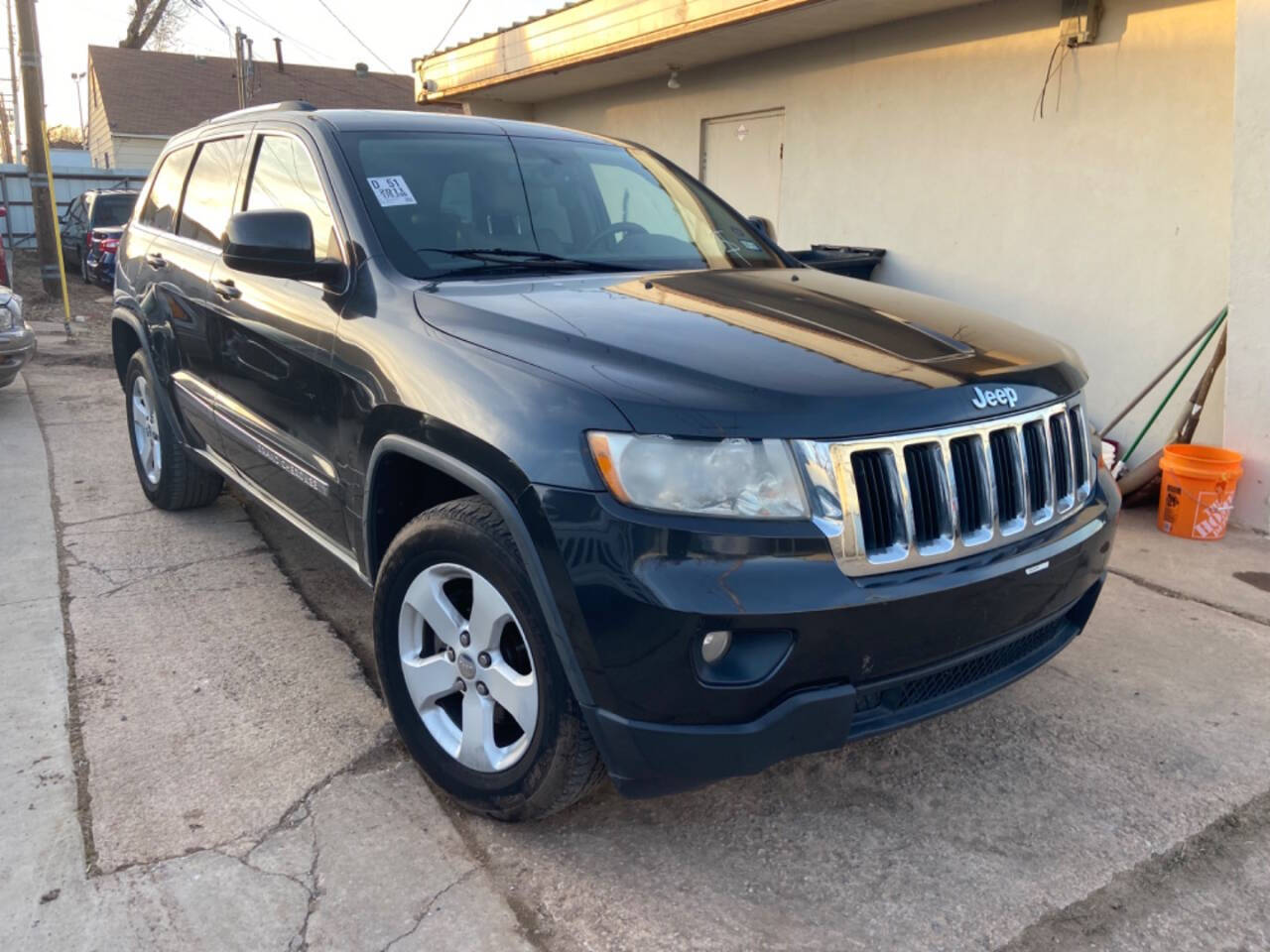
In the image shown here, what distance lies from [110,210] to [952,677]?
63.9 ft

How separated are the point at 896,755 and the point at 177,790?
2077 millimetres

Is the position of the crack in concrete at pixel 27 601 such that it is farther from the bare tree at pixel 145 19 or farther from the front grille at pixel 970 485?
the bare tree at pixel 145 19

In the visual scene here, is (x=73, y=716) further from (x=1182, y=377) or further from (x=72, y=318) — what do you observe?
(x=72, y=318)

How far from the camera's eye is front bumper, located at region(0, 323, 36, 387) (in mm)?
7941

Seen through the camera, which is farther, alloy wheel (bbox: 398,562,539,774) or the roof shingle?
the roof shingle

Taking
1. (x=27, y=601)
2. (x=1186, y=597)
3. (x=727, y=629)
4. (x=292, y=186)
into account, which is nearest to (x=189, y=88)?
(x=27, y=601)

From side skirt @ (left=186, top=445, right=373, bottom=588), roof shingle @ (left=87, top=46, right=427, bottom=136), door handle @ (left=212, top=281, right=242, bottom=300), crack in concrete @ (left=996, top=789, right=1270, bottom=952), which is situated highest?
roof shingle @ (left=87, top=46, right=427, bottom=136)

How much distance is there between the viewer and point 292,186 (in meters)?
3.55

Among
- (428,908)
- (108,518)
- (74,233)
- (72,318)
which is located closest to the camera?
(428,908)

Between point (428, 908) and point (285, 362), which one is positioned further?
point (285, 362)

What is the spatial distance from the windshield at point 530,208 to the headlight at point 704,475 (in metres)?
1.18

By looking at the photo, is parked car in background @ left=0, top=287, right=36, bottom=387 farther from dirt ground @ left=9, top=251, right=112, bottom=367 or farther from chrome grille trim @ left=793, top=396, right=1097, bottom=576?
chrome grille trim @ left=793, top=396, right=1097, bottom=576

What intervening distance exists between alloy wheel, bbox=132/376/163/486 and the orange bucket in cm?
515

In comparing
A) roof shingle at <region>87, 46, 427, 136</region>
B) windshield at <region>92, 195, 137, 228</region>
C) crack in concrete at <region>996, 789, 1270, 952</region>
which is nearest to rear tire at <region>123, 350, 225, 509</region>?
crack in concrete at <region>996, 789, 1270, 952</region>
